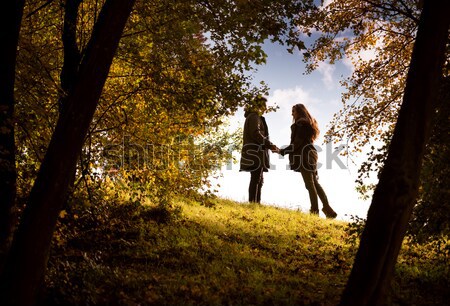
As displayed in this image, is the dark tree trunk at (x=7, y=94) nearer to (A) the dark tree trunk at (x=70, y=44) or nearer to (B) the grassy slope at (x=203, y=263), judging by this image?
(B) the grassy slope at (x=203, y=263)

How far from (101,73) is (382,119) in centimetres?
657

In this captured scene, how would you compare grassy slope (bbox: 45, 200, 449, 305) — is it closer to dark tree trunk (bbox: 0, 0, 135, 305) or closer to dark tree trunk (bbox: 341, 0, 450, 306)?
dark tree trunk (bbox: 0, 0, 135, 305)

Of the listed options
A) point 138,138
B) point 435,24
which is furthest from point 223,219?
point 435,24

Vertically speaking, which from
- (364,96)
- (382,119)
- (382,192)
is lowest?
(382,192)

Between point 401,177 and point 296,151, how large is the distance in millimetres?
8111

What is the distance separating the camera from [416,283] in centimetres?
660

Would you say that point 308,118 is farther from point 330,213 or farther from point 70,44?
point 70,44

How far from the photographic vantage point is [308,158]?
11906 millimetres

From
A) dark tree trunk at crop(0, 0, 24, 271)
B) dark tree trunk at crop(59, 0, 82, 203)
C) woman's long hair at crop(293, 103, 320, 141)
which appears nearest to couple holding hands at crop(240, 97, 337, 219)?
woman's long hair at crop(293, 103, 320, 141)

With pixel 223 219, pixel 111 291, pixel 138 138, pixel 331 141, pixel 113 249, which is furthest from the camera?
pixel 223 219

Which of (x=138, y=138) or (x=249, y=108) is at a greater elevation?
(x=249, y=108)

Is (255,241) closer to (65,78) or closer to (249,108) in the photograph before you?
(249,108)

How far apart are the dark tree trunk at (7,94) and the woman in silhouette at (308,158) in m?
8.39

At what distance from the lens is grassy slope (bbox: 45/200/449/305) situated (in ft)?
18.1
